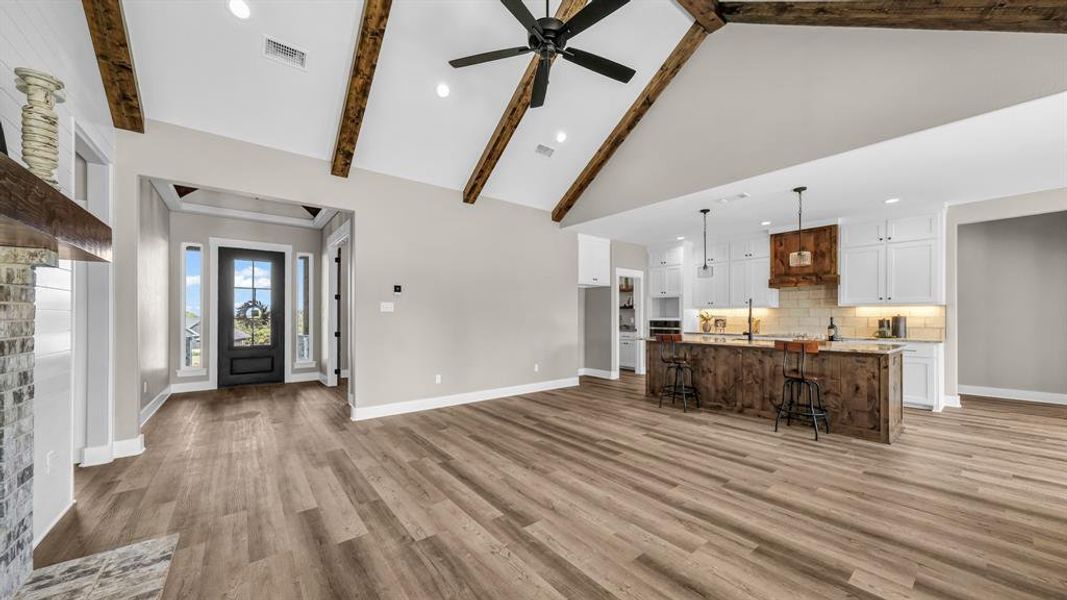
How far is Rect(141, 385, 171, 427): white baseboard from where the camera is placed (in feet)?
15.0

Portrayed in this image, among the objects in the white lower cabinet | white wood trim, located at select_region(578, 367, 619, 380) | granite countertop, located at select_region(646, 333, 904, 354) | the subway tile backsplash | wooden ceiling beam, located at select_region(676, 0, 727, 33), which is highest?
wooden ceiling beam, located at select_region(676, 0, 727, 33)

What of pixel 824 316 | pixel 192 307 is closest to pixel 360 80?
pixel 192 307

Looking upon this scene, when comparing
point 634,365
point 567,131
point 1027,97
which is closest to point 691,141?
point 567,131

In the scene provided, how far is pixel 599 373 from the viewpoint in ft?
26.7

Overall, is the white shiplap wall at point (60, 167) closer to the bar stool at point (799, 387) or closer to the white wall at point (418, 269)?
the white wall at point (418, 269)

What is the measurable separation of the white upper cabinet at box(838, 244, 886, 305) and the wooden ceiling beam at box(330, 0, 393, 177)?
6963mm

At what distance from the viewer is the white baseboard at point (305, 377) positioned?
7.25 m

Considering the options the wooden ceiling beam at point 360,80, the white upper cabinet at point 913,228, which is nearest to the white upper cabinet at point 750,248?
the white upper cabinet at point 913,228

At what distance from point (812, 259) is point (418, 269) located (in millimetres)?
6151

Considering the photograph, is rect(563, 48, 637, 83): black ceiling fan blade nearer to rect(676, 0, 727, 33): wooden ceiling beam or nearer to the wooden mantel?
rect(676, 0, 727, 33): wooden ceiling beam

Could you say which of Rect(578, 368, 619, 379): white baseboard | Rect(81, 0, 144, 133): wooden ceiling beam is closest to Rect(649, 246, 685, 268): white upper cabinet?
Rect(578, 368, 619, 379): white baseboard

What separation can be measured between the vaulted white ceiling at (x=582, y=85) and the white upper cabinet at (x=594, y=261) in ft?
6.17

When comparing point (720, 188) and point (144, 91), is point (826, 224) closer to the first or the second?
point (720, 188)

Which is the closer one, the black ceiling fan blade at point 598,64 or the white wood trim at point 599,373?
the black ceiling fan blade at point 598,64
